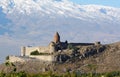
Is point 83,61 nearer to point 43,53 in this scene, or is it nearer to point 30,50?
point 43,53

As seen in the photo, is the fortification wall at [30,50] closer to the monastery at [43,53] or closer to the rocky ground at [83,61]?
the monastery at [43,53]

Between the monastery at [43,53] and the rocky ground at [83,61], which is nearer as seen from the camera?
the rocky ground at [83,61]

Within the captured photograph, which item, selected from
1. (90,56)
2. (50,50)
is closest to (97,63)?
(90,56)

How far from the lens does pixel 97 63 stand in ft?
305

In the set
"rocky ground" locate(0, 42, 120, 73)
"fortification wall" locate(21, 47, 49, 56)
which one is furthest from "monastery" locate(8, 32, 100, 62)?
"rocky ground" locate(0, 42, 120, 73)

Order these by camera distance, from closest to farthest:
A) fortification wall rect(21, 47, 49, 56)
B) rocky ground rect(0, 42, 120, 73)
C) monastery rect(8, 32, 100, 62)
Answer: rocky ground rect(0, 42, 120, 73) < monastery rect(8, 32, 100, 62) < fortification wall rect(21, 47, 49, 56)

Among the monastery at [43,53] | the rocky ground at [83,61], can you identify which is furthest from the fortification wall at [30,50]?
the rocky ground at [83,61]

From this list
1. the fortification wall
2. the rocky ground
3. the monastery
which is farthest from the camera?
the fortification wall

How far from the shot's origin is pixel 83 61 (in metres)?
92.2

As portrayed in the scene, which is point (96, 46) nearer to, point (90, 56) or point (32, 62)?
point (90, 56)

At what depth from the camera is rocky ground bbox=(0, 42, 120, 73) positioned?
88.8 meters

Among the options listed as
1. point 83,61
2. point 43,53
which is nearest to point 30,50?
point 43,53

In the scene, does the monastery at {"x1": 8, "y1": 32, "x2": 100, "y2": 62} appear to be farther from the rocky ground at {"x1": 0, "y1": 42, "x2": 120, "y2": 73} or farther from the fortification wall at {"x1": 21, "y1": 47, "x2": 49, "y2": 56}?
the rocky ground at {"x1": 0, "y1": 42, "x2": 120, "y2": 73}

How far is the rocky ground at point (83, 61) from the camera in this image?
8875cm
